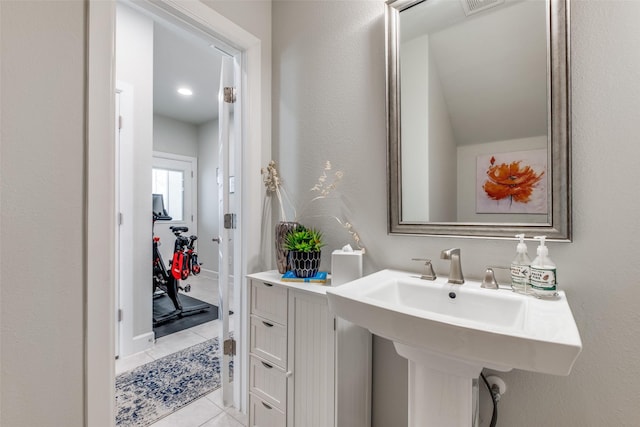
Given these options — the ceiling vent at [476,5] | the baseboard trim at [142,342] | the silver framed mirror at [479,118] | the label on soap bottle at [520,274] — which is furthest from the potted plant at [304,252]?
the baseboard trim at [142,342]

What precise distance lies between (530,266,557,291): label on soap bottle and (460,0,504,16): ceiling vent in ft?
3.30

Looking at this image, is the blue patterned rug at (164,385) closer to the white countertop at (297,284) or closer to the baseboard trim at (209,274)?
the white countertop at (297,284)

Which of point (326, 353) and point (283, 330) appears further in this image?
point (283, 330)

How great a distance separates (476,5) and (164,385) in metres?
2.72

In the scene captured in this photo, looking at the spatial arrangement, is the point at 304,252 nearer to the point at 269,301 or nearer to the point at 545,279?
the point at 269,301

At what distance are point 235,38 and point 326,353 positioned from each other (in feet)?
5.49

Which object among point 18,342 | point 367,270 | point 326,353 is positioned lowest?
point 326,353

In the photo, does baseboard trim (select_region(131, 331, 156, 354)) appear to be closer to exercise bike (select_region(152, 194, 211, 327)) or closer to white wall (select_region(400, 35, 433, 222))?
exercise bike (select_region(152, 194, 211, 327))

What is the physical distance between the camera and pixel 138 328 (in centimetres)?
237

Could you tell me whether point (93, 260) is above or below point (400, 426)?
above

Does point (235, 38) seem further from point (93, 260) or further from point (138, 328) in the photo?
point (138, 328)

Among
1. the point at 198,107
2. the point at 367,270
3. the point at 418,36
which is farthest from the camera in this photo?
the point at 198,107

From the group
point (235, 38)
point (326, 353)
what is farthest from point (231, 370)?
point (235, 38)

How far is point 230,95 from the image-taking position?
69.6 inches
